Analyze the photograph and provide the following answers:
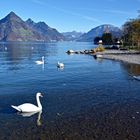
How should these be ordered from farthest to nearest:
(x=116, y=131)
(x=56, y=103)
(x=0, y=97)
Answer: (x=0, y=97)
(x=56, y=103)
(x=116, y=131)

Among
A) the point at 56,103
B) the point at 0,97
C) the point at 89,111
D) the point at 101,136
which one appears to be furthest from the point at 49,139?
the point at 0,97

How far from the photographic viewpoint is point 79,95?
116 feet

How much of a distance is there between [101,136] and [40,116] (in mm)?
6767

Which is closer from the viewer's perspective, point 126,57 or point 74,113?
point 74,113

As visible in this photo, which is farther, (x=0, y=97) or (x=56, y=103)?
(x=0, y=97)

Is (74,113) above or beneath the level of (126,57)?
beneath

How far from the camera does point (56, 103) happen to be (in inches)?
1224

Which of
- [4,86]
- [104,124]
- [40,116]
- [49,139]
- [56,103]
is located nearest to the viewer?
[49,139]

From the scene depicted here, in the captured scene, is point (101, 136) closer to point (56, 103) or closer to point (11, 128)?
point (11, 128)

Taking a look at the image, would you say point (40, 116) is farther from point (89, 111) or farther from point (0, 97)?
point (0, 97)

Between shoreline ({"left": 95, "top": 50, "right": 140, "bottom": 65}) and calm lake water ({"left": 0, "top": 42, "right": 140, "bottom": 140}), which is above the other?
shoreline ({"left": 95, "top": 50, "right": 140, "bottom": 65})

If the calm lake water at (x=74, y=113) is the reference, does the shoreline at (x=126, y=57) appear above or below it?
above

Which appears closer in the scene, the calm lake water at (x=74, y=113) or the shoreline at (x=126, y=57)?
the calm lake water at (x=74, y=113)

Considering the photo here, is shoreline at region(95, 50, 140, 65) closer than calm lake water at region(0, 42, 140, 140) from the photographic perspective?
No
